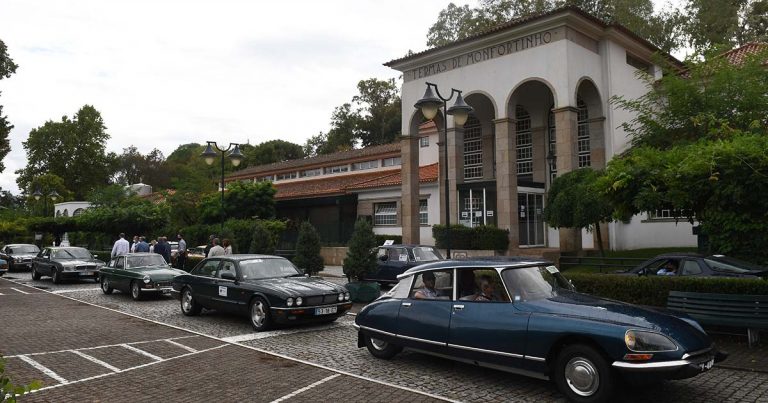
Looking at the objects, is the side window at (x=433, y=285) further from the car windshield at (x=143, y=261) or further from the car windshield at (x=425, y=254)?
the car windshield at (x=143, y=261)

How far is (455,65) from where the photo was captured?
24.6m

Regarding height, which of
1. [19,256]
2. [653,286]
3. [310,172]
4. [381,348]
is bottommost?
[381,348]

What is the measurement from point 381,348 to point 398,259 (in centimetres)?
849

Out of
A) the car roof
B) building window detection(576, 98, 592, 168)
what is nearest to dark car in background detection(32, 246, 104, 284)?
the car roof

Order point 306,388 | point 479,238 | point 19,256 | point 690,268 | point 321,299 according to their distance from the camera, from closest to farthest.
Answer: point 306,388, point 321,299, point 690,268, point 479,238, point 19,256

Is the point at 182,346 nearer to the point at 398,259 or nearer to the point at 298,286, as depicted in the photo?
the point at 298,286

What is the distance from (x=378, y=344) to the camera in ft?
26.5

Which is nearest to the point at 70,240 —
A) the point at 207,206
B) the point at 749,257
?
the point at 207,206

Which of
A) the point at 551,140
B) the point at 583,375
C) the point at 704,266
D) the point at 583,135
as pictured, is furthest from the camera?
the point at 551,140

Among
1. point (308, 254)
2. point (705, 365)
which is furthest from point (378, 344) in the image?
point (308, 254)

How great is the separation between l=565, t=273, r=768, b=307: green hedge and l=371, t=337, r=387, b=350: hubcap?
5.25 m

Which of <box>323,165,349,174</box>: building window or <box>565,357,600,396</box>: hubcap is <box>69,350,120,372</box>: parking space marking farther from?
<box>323,165,349,174</box>: building window

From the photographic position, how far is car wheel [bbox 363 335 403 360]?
7906 millimetres

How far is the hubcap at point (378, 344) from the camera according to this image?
7984 mm
